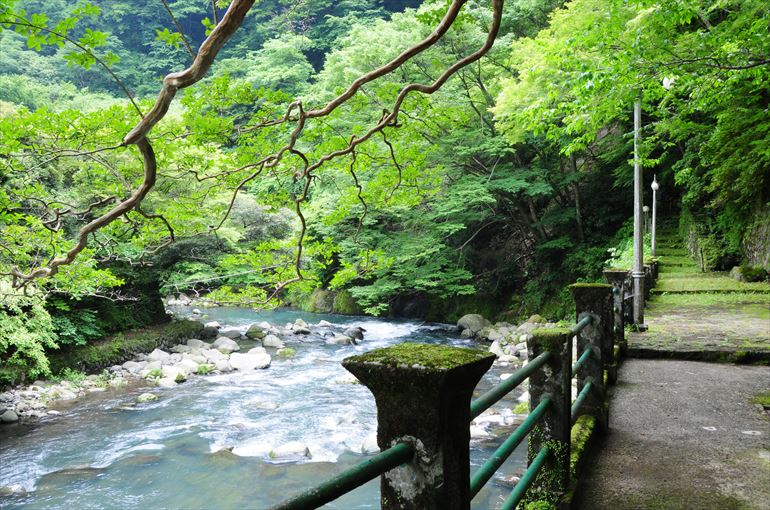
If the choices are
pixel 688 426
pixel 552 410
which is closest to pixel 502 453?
pixel 552 410

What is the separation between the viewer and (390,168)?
7965mm

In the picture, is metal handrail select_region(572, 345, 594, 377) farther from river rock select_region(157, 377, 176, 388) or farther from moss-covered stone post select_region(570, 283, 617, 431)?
river rock select_region(157, 377, 176, 388)

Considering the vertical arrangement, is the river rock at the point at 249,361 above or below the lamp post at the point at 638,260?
below

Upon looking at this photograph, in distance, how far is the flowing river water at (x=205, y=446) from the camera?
719cm

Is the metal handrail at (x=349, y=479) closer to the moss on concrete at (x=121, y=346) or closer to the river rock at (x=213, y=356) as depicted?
the moss on concrete at (x=121, y=346)

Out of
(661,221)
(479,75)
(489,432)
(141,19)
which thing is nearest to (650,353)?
(489,432)

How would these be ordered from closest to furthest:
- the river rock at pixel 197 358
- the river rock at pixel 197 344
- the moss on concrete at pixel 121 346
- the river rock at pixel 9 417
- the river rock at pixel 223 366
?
the river rock at pixel 9 417 < the moss on concrete at pixel 121 346 < the river rock at pixel 223 366 < the river rock at pixel 197 358 < the river rock at pixel 197 344

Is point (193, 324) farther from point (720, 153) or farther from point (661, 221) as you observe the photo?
point (661, 221)

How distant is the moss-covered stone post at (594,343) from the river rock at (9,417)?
1074 cm

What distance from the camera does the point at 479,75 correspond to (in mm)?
18047

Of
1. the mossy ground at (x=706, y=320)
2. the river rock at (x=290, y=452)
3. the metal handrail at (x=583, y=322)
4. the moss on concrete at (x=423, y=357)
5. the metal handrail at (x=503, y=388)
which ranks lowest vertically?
the river rock at (x=290, y=452)

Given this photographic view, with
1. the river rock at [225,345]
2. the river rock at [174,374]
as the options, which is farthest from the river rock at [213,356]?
the river rock at [174,374]

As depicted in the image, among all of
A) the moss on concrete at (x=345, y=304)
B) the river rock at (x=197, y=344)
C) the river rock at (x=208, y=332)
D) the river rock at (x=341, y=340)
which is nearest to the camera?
the river rock at (x=197, y=344)

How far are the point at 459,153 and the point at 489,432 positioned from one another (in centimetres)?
1101
